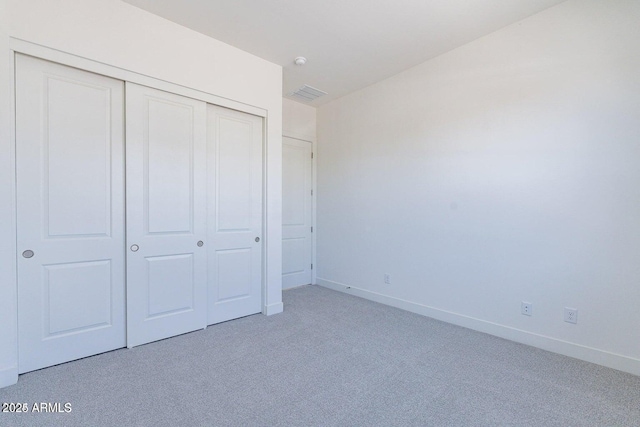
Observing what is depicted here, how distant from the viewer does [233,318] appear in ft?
10.6

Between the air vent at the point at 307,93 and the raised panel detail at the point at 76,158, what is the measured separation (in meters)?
2.41

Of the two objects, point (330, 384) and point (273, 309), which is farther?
point (273, 309)

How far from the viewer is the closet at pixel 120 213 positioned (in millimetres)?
2148

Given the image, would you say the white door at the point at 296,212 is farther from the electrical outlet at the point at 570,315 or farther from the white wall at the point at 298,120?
the electrical outlet at the point at 570,315

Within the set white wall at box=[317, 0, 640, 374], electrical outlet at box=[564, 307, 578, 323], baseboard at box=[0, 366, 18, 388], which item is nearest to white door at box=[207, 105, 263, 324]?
baseboard at box=[0, 366, 18, 388]

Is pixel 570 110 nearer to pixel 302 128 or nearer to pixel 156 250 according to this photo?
pixel 302 128

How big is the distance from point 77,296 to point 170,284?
680 millimetres

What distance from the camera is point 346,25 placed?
2752 millimetres

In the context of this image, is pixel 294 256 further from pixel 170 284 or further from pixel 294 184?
pixel 170 284

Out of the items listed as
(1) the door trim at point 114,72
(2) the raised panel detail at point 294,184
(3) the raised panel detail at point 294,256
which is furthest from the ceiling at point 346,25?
(3) the raised panel detail at point 294,256

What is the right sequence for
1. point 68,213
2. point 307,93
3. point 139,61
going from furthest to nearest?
point 307,93 < point 139,61 < point 68,213

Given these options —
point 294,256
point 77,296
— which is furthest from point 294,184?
point 77,296

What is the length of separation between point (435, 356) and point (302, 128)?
366cm

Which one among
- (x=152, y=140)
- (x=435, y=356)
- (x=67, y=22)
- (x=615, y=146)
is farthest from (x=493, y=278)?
(x=67, y=22)
